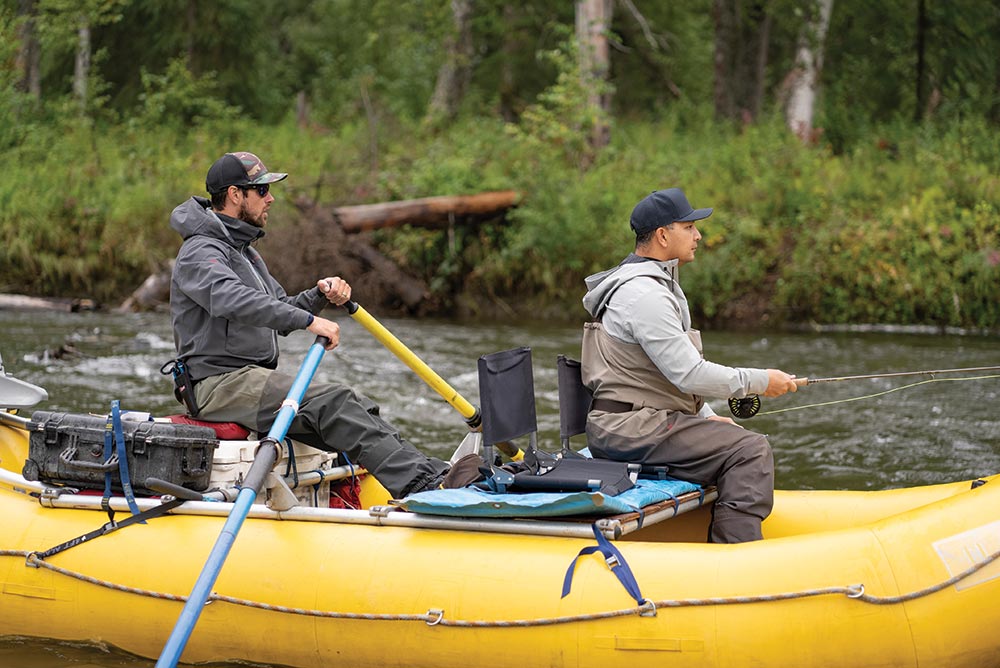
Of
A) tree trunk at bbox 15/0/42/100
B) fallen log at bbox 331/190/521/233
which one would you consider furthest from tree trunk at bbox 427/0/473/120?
tree trunk at bbox 15/0/42/100

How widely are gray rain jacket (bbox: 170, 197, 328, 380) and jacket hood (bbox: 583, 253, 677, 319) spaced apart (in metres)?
1.09

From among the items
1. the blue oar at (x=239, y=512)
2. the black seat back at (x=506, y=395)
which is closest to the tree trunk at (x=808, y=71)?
the black seat back at (x=506, y=395)

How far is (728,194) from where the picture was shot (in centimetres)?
1473

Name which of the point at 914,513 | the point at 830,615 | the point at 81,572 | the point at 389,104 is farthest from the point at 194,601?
the point at 389,104

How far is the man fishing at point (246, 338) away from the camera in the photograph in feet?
15.6

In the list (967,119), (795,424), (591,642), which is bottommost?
(795,424)

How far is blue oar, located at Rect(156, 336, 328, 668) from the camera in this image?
12.3 feet

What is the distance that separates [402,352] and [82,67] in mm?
16444

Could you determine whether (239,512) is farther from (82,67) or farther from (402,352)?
(82,67)

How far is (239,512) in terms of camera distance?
13.6ft

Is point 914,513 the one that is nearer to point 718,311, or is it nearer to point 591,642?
point 591,642

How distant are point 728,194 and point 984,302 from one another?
128 inches

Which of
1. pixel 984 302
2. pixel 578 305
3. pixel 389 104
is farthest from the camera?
pixel 389 104

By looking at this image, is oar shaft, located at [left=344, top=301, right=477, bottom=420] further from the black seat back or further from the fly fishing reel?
the fly fishing reel
